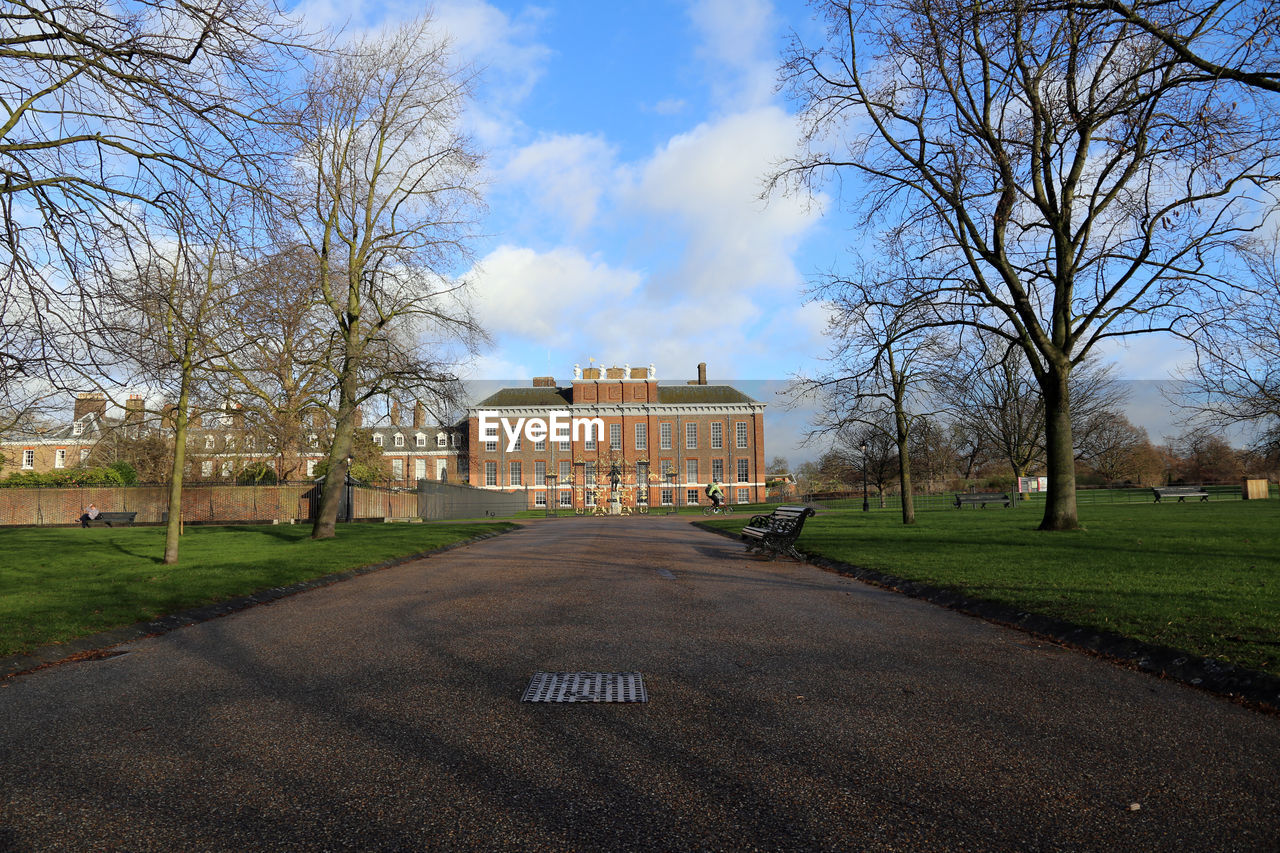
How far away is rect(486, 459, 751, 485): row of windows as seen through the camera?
254 feet

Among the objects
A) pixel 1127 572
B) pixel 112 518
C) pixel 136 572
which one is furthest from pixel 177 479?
pixel 112 518

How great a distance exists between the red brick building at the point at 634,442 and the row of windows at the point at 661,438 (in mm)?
103

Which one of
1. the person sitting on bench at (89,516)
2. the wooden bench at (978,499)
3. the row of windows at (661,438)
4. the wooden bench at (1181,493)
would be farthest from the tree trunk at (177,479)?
the row of windows at (661,438)

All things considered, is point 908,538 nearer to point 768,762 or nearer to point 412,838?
point 768,762

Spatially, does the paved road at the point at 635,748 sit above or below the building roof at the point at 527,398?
below

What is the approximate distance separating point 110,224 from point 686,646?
20.3 ft

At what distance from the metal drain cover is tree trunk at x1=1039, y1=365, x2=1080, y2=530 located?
15687 mm

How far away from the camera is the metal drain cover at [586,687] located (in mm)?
4941

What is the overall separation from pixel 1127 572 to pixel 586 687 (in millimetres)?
8548

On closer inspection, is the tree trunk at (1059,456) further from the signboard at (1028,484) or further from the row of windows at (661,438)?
the row of windows at (661,438)

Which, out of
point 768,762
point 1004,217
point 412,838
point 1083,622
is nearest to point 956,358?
point 1004,217

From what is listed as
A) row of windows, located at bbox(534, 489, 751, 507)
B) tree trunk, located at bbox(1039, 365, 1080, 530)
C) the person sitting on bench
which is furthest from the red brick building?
tree trunk, located at bbox(1039, 365, 1080, 530)

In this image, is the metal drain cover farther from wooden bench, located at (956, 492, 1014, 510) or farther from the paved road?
wooden bench, located at (956, 492, 1014, 510)

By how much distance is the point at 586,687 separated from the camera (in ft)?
17.2
